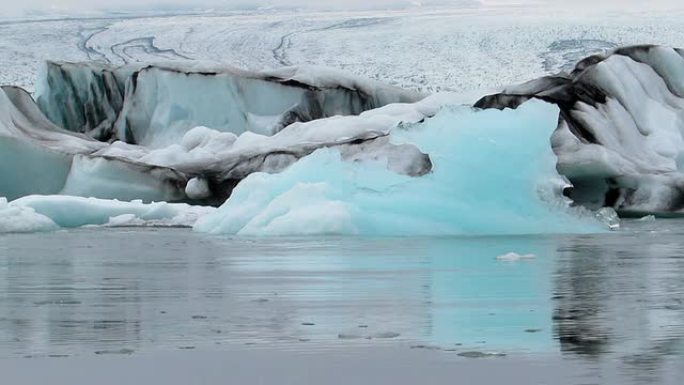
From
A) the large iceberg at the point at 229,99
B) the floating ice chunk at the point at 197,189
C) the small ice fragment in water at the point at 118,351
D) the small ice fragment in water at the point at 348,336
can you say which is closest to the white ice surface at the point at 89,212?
the floating ice chunk at the point at 197,189

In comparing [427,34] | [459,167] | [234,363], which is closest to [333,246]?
[459,167]

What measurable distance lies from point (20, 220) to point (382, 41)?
54.9 ft

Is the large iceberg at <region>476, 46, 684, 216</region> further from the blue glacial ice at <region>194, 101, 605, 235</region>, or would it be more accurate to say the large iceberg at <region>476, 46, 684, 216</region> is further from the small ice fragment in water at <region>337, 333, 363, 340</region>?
the small ice fragment in water at <region>337, 333, 363, 340</region>

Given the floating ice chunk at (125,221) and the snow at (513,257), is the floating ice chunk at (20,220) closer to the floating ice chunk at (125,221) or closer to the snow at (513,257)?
the floating ice chunk at (125,221)

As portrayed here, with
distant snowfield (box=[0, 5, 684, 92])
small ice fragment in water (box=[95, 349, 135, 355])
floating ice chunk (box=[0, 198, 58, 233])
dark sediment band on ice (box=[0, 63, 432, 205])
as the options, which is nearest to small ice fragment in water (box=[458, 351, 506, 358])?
small ice fragment in water (box=[95, 349, 135, 355])

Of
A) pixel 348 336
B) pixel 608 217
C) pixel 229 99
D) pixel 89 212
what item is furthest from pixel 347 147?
pixel 348 336

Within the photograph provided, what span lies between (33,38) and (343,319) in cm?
2651

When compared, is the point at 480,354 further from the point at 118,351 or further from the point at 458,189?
the point at 458,189

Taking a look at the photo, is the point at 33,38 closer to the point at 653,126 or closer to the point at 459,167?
the point at 653,126

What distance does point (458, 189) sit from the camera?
38.3ft

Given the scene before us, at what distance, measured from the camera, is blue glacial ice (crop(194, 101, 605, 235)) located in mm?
11578

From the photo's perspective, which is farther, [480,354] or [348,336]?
[348,336]

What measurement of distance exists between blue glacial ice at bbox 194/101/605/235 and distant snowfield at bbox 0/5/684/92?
15.0 metres

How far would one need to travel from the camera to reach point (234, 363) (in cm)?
428
